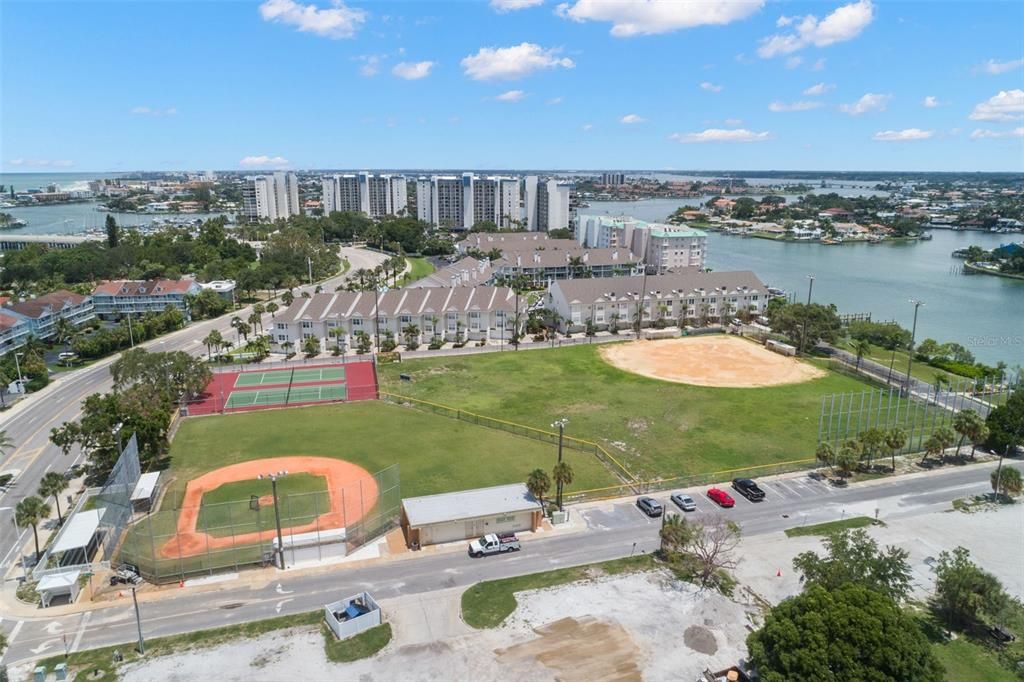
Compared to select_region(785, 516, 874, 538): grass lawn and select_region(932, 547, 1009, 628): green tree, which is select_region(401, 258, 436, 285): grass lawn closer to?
select_region(785, 516, 874, 538): grass lawn

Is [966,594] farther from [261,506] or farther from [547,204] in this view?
[547,204]

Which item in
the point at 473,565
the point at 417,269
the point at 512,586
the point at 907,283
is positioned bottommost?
the point at 473,565

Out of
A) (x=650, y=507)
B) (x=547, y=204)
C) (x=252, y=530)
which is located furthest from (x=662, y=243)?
(x=252, y=530)

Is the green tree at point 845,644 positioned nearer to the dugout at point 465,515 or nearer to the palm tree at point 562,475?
the dugout at point 465,515

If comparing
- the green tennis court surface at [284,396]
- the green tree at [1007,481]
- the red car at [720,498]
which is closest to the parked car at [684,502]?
the red car at [720,498]

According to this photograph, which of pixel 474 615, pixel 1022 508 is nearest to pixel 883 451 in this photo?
pixel 1022 508

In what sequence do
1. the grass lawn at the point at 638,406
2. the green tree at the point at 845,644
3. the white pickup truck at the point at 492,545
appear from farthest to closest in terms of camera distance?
1. the grass lawn at the point at 638,406
2. the white pickup truck at the point at 492,545
3. the green tree at the point at 845,644
